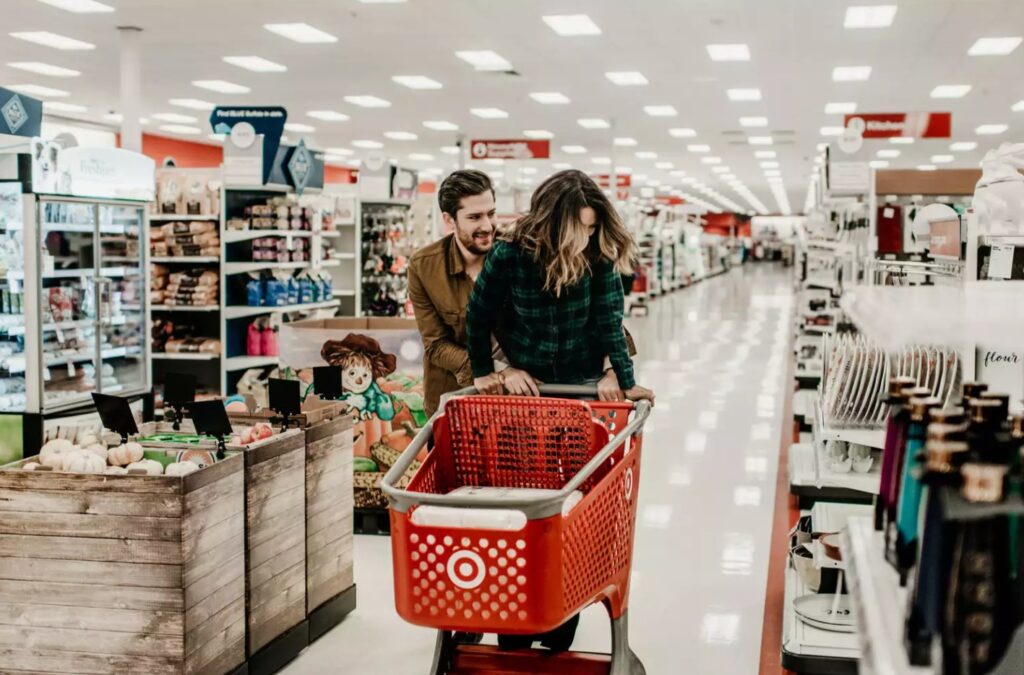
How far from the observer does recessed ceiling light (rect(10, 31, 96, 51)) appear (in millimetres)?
11430

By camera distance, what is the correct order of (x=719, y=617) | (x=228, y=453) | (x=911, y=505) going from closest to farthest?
1. (x=911, y=505)
2. (x=228, y=453)
3. (x=719, y=617)

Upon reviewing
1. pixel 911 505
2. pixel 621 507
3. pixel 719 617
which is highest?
pixel 911 505

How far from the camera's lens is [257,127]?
8.96 meters

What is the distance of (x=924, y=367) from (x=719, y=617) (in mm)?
1316

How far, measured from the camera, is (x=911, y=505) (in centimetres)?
146

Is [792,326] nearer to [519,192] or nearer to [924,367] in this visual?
[519,192]

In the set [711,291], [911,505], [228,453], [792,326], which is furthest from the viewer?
[711,291]

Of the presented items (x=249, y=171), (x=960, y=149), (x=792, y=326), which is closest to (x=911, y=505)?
(x=249, y=171)

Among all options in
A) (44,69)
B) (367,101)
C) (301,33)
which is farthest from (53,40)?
(367,101)

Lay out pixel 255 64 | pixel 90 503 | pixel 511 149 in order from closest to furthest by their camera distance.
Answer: pixel 90 503 → pixel 255 64 → pixel 511 149

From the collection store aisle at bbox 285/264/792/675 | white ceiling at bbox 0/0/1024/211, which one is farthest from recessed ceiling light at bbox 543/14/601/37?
store aisle at bbox 285/264/792/675

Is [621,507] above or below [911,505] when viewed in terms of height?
below

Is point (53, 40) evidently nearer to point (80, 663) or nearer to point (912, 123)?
point (912, 123)

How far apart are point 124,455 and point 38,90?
14.0m
